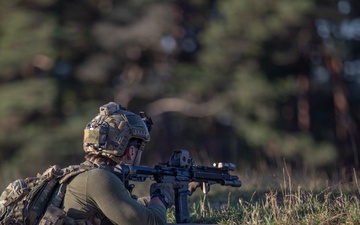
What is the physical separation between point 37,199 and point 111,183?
529 millimetres

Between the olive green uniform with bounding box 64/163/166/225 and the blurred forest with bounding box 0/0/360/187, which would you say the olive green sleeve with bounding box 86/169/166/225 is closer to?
the olive green uniform with bounding box 64/163/166/225

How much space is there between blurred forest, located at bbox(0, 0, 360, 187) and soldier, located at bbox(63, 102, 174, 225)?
17.6m

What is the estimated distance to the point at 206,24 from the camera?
88.9ft

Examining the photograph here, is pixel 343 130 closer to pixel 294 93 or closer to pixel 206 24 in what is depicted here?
pixel 294 93

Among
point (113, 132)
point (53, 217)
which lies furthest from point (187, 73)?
point (53, 217)

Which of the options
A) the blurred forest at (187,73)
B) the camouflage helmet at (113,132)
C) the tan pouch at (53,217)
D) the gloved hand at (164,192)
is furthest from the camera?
the blurred forest at (187,73)

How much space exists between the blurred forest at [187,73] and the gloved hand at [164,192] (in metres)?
17.5

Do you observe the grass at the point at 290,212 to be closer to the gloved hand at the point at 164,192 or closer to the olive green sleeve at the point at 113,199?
the gloved hand at the point at 164,192

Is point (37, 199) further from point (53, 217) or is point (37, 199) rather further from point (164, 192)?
point (164, 192)

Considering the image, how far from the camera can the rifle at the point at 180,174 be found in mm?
6672

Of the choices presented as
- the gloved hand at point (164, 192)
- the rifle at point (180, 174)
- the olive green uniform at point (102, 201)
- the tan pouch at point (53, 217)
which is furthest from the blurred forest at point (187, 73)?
the tan pouch at point (53, 217)

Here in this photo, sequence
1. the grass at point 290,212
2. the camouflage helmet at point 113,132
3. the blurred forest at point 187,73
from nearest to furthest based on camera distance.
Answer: the camouflage helmet at point 113,132
the grass at point 290,212
the blurred forest at point 187,73

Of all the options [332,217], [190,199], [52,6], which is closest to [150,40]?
[52,6]

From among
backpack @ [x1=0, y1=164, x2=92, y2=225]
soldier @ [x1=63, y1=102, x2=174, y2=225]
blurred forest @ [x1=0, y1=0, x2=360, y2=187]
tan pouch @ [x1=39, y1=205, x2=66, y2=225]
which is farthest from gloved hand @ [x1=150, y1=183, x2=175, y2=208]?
blurred forest @ [x1=0, y1=0, x2=360, y2=187]
